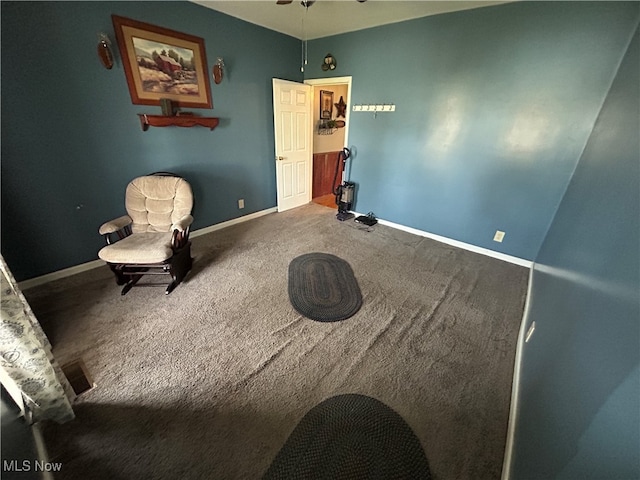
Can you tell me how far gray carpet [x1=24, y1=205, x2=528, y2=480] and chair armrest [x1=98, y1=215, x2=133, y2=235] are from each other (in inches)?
20.7

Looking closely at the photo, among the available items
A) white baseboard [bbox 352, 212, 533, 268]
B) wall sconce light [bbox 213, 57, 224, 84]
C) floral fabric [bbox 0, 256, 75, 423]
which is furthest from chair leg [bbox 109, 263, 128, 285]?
white baseboard [bbox 352, 212, 533, 268]

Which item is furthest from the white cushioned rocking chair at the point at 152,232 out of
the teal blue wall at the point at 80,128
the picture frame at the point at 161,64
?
the picture frame at the point at 161,64

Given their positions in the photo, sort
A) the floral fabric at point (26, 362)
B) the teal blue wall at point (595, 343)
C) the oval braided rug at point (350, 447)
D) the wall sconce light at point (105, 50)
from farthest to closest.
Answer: the wall sconce light at point (105, 50)
the oval braided rug at point (350, 447)
the floral fabric at point (26, 362)
the teal blue wall at point (595, 343)

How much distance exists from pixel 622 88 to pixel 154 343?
356 cm

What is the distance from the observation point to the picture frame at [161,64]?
2.35 meters

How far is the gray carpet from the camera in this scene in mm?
1201

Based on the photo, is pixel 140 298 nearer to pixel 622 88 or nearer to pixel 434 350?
pixel 434 350

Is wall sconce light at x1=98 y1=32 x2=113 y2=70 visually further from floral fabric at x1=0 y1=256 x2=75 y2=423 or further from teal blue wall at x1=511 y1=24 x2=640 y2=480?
teal blue wall at x1=511 y1=24 x2=640 y2=480

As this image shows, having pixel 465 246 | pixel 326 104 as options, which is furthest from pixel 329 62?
pixel 465 246

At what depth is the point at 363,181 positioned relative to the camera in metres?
3.92

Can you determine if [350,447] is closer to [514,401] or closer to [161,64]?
[514,401]

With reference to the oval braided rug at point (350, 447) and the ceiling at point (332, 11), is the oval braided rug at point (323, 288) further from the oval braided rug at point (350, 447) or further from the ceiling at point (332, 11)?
the ceiling at point (332, 11)

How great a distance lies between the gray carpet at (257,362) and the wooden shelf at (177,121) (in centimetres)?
153

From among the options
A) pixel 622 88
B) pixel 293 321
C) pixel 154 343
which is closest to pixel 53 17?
pixel 154 343
